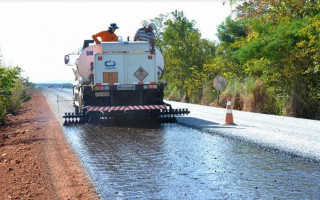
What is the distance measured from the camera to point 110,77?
565 inches

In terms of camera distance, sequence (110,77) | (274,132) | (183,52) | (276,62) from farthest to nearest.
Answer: (183,52)
(276,62)
(110,77)
(274,132)

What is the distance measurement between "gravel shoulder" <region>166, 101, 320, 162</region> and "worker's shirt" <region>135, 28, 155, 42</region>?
10.2ft

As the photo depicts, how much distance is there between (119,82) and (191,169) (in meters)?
7.81

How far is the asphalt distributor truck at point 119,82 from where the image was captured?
1422 cm

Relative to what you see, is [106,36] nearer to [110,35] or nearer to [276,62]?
[110,35]

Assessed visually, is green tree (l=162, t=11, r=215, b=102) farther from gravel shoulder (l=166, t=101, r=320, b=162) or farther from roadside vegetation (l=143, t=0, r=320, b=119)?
gravel shoulder (l=166, t=101, r=320, b=162)

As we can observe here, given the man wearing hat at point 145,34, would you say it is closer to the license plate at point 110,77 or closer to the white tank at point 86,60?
the white tank at point 86,60

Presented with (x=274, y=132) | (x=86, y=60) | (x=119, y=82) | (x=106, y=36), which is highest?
(x=106, y=36)

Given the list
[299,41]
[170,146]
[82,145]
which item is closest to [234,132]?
[170,146]

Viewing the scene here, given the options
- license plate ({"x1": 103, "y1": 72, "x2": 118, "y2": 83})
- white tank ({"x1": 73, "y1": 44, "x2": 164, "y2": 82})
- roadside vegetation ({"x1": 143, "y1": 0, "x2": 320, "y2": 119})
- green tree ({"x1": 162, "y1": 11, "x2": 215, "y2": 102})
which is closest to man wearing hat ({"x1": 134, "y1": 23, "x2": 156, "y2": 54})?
white tank ({"x1": 73, "y1": 44, "x2": 164, "y2": 82})

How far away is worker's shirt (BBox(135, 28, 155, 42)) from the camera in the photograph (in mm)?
15542

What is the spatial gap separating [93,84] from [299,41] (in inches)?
337

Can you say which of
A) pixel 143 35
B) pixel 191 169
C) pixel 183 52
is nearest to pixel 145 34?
pixel 143 35

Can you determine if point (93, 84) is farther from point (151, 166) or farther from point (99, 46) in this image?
point (151, 166)
